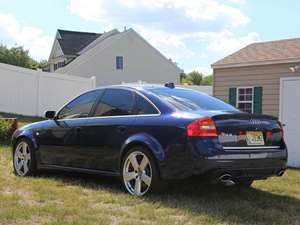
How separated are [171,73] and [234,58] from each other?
2596cm

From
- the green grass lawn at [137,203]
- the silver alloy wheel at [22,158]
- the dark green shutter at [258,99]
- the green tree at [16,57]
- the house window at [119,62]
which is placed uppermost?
the green tree at [16,57]

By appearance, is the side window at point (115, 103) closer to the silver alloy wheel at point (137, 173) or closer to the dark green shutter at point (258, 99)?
the silver alloy wheel at point (137, 173)

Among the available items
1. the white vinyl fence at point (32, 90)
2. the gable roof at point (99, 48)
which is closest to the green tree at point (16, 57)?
the gable roof at point (99, 48)

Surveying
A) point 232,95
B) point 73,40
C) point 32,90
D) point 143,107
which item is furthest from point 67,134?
point 73,40

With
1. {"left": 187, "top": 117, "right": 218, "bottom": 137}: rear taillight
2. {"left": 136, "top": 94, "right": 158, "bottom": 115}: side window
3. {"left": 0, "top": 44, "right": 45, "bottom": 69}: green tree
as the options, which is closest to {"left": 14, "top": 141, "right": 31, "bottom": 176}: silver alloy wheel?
{"left": 136, "top": 94, "right": 158, "bottom": 115}: side window

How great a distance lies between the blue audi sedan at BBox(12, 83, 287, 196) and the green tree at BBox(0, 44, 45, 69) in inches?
1981

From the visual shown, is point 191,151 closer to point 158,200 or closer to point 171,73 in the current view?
point 158,200

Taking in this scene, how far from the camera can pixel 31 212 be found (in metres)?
5.95

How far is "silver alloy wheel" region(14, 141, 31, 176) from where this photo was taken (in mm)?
8820

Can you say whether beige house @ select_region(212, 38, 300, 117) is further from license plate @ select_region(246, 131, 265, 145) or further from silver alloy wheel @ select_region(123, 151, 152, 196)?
silver alloy wheel @ select_region(123, 151, 152, 196)

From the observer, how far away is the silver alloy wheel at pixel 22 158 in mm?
8820

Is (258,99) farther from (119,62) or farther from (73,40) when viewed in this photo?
(73,40)

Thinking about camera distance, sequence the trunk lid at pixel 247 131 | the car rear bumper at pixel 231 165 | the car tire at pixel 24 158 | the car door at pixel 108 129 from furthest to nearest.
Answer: the car tire at pixel 24 158 → the car door at pixel 108 129 → the trunk lid at pixel 247 131 → the car rear bumper at pixel 231 165

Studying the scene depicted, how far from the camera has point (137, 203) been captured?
21.2 ft
